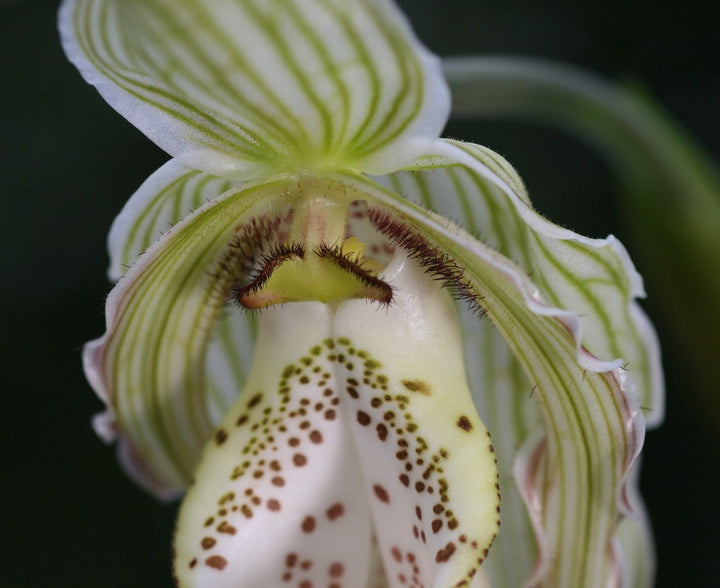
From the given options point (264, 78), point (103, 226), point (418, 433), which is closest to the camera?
point (264, 78)

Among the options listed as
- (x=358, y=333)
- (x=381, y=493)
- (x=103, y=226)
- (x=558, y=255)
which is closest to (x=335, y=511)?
(x=381, y=493)

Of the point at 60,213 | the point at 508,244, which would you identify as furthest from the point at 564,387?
the point at 60,213

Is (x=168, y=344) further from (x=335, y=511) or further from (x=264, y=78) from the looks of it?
(x=264, y=78)

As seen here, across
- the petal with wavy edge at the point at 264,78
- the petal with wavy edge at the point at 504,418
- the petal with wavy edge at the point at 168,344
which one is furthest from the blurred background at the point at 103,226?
the petal with wavy edge at the point at 264,78

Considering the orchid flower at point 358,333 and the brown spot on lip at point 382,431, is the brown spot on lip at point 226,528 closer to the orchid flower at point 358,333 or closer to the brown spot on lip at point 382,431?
the orchid flower at point 358,333

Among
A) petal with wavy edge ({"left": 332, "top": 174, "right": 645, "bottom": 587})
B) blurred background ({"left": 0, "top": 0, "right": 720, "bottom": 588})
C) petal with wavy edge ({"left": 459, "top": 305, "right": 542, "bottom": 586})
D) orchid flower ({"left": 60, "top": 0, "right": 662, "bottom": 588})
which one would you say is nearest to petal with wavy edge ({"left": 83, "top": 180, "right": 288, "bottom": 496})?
orchid flower ({"left": 60, "top": 0, "right": 662, "bottom": 588})

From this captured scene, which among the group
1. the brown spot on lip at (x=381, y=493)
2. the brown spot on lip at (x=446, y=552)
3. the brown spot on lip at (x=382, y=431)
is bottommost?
the brown spot on lip at (x=446, y=552)

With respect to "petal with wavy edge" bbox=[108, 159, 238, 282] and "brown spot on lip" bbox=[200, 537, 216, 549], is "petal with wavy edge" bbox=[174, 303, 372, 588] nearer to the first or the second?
"brown spot on lip" bbox=[200, 537, 216, 549]
